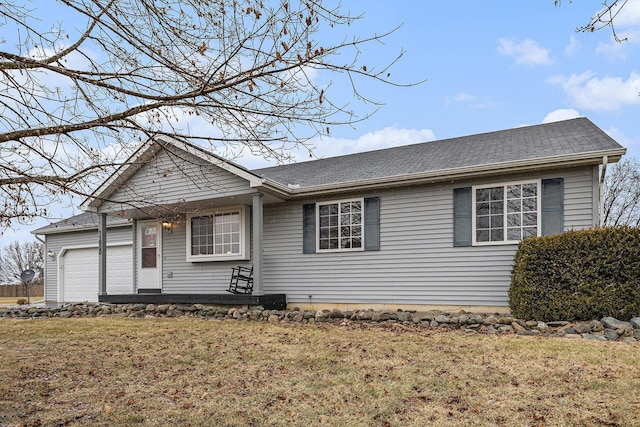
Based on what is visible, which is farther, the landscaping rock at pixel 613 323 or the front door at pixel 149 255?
the front door at pixel 149 255

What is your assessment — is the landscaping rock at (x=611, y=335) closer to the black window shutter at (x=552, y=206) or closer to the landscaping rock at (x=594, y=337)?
the landscaping rock at (x=594, y=337)

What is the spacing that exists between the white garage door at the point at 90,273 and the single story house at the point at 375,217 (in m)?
1.79

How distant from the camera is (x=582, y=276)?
7137 millimetres

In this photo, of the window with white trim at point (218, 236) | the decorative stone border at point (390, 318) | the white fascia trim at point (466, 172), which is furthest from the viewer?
the window with white trim at point (218, 236)

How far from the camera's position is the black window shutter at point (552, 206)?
27.6 feet

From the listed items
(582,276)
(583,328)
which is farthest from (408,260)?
(583,328)

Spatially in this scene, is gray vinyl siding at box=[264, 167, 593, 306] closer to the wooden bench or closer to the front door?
the wooden bench

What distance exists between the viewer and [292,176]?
1291cm

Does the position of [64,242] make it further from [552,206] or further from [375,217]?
[552,206]

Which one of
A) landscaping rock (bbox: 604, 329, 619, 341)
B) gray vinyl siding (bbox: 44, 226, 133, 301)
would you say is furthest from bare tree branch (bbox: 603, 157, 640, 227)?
gray vinyl siding (bbox: 44, 226, 133, 301)

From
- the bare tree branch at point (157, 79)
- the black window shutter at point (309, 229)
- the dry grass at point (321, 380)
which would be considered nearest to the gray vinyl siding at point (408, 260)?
the black window shutter at point (309, 229)

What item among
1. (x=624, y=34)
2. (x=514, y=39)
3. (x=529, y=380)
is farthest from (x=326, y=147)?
(x=514, y=39)

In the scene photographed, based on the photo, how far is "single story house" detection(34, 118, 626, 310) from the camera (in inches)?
337

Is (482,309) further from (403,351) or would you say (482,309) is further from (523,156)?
(403,351)
